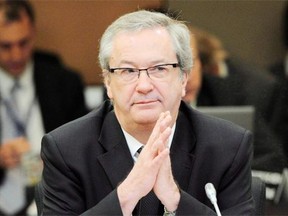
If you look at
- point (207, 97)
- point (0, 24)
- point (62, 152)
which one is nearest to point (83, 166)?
point (62, 152)

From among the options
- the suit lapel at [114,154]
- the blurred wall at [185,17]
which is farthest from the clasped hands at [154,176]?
the blurred wall at [185,17]

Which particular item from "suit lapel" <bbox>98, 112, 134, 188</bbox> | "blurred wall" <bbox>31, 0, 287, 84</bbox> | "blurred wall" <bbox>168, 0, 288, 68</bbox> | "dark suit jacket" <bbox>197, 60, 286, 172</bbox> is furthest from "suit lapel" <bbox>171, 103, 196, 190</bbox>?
"blurred wall" <bbox>168, 0, 288, 68</bbox>

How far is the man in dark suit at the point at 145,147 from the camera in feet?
5.16

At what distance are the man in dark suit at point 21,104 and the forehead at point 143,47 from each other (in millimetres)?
1478

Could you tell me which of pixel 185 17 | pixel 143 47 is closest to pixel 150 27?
pixel 143 47

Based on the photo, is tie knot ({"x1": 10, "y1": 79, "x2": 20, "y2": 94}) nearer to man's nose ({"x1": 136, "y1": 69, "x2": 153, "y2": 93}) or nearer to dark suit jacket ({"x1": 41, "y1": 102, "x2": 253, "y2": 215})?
dark suit jacket ({"x1": 41, "y1": 102, "x2": 253, "y2": 215})

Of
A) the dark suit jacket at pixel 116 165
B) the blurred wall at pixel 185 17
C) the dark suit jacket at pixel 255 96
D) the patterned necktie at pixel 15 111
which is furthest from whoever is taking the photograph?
the blurred wall at pixel 185 17

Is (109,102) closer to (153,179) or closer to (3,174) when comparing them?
(153,179)

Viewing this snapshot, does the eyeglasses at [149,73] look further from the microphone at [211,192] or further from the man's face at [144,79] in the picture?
the microphone at [211,192]

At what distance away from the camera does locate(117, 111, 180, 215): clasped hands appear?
155cm

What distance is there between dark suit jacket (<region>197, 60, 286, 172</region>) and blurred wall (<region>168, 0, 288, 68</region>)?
0.28 metres

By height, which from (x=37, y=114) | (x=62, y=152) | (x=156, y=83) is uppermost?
(x=156, y=83)

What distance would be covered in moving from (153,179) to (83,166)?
203mm

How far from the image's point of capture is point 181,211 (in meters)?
1.57
